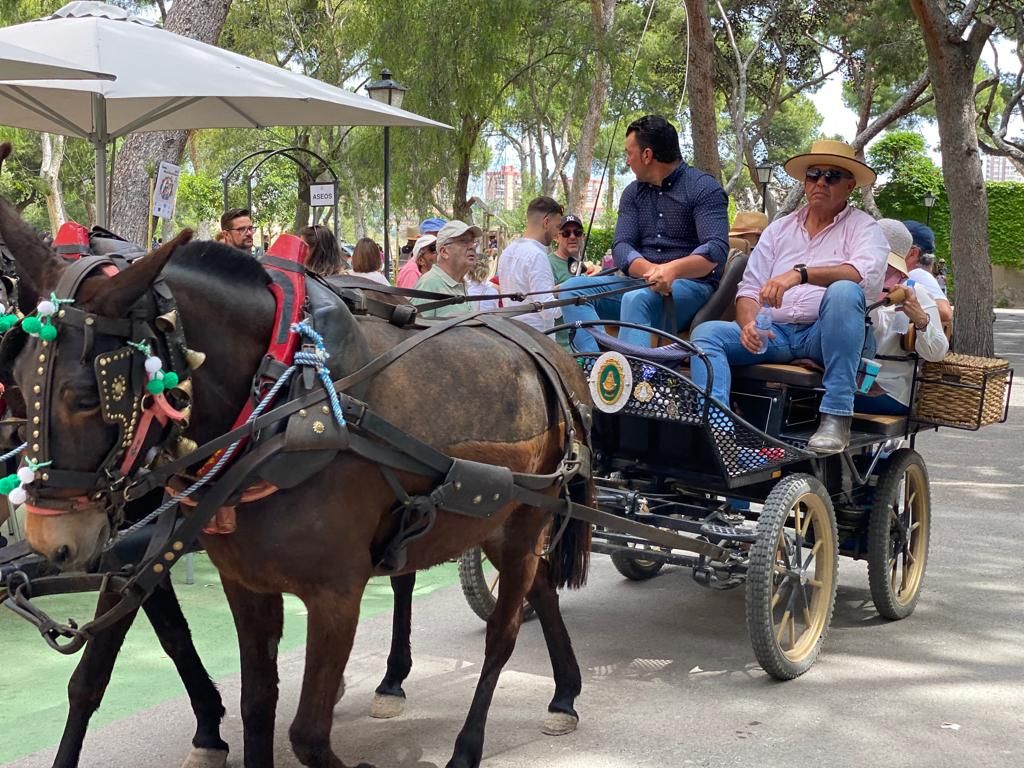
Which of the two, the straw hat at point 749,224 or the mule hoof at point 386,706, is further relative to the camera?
the straw hat at point 749,224

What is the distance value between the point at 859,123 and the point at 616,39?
22.8 feet

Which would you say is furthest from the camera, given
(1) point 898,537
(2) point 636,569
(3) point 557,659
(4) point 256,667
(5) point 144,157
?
(5) point 144,157

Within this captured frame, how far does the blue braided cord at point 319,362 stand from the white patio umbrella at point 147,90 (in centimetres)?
353

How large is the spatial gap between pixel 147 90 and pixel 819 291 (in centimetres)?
382

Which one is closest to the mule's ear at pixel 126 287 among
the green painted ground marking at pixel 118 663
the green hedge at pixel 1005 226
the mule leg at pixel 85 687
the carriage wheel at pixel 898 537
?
the mule leg at pixel 85 687

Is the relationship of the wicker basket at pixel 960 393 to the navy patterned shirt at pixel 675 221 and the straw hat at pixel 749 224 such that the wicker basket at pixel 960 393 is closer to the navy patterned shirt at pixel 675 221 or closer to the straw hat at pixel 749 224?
the navy patterned shirt at pixel 675 221

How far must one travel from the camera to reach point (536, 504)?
13.3 feet

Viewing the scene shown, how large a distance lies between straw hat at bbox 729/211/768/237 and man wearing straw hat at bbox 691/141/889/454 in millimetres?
2592

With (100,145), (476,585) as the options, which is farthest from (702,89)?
(476,585)

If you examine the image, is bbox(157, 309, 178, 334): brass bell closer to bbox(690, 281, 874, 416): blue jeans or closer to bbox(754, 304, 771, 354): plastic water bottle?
bbox(690, 281, 874, 416): blue jeans

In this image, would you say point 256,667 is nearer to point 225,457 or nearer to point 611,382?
point 225,457

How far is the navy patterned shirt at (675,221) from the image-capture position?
18.3 feet

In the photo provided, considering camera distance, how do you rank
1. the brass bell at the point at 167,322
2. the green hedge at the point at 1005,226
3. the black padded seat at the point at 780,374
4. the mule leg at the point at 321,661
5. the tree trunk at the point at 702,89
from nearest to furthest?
the brass bell at the point at 167,322 < the mule leg at the point at 321,661 < the black padded seat at the point at 780,374 < the tree trunk at the point at 702,89 < the green hedge at the point at 1005,226

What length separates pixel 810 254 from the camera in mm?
5723
